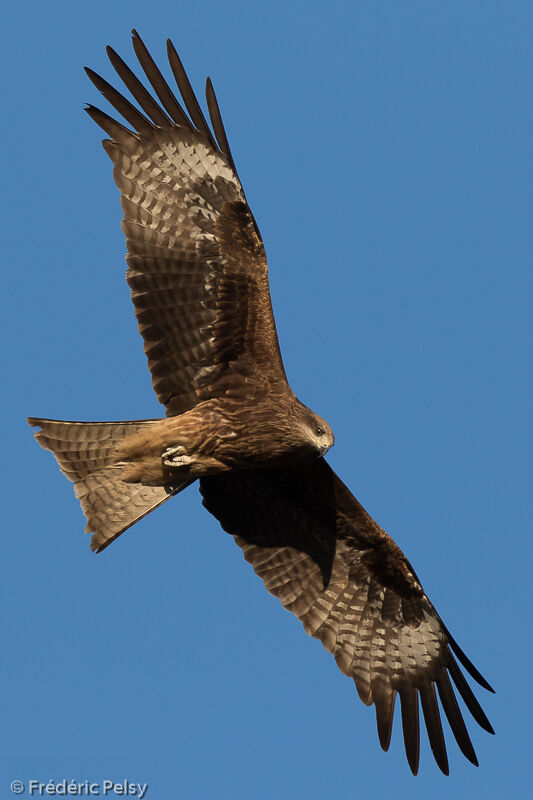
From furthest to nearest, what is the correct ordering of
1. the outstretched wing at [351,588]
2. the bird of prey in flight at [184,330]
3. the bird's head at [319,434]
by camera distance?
1. the outstretched wing at [351,588]
2. the bird of prey in flight at [184,330]
3. the bird's head at [319,434]

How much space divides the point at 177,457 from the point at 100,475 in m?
0.71

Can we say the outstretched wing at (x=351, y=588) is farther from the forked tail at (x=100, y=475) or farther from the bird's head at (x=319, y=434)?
the bird's head at (x=319, y=434)

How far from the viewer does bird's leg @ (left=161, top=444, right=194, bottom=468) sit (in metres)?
11.2

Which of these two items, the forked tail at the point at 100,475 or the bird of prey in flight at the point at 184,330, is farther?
the forked tail at the point at 100,475

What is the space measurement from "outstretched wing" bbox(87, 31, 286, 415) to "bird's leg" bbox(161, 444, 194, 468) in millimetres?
350

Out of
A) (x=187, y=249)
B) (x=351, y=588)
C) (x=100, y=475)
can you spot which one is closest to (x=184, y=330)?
(x=187, y=249)

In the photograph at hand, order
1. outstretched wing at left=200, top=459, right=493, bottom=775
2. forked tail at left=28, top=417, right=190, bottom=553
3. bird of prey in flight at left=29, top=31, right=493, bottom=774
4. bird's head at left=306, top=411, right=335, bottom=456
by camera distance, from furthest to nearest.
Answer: outstretched wing at left=200, top=459, right=493, bottom=775 < forked tail at left=28, top=417, right=190, bottom=553 < bird of prey in flight at left=29, top=31, right=493, bottom=774 < bird's head at left=306, top=411, right=335, bottom=456

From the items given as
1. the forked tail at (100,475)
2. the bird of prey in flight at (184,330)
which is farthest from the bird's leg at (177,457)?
the forked tail at (100,475)

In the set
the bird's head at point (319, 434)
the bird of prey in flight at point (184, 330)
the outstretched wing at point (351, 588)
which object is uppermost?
the bird of prey in flight at point (184, 330)

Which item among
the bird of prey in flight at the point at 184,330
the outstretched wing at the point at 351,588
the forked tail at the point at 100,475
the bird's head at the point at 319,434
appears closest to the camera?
the bird's head at the point at 319,434

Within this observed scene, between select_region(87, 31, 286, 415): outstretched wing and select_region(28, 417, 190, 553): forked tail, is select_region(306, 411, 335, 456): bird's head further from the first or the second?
select_region(28, 417, 190, 553): forked tail

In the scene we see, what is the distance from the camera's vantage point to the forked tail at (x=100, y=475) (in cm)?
1130

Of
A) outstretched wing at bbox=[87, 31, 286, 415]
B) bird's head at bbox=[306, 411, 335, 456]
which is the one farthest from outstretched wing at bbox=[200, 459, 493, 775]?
outstretched wing at bbox=[87, 31, 286, 415]

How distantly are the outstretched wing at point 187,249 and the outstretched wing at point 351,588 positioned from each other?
1.26 m
